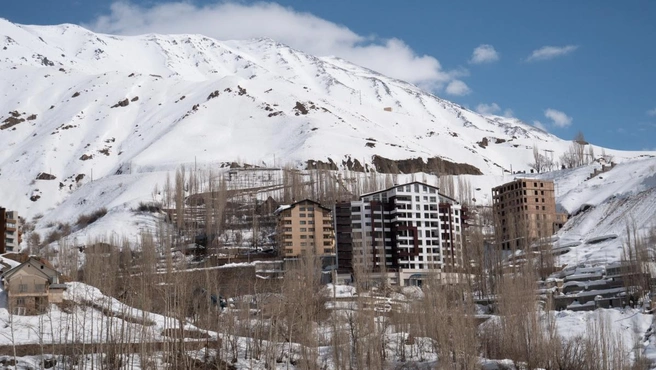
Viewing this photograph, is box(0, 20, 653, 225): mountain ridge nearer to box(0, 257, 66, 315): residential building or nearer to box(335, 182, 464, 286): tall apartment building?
box(335, 182, 464, 286): tall apartment building

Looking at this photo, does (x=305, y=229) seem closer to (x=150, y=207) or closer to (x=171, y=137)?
(x=150, y=207)

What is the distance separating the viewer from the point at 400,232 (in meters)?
64.6

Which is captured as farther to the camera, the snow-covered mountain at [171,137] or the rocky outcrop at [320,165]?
the snow-covered mountain at [171,137]

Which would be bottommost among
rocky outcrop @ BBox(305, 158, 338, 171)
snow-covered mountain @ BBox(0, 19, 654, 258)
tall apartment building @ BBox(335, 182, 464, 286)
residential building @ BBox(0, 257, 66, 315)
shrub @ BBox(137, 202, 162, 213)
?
residential building @ BBox(0, 257, 66, 315)

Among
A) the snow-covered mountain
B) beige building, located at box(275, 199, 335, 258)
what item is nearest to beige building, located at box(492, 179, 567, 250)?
beige building, located at box(275, 199, 335, 258)

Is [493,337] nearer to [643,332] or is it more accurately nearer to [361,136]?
[643,332]

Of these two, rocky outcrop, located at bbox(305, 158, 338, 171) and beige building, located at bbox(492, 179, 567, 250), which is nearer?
beige building, located at bbox(492, 179, 567, 250)

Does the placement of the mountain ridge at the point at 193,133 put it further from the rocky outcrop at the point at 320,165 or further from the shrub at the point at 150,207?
the shrub at the point at 150,207

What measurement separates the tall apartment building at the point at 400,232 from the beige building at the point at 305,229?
262 centimetres

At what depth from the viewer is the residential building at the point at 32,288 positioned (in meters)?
34.9

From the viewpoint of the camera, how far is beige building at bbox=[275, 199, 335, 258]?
66.3 meters

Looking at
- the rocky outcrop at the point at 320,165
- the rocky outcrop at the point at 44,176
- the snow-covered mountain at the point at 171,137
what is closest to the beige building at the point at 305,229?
the rocky outcrop at the point at 320,165

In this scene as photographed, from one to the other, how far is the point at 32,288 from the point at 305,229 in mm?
34371

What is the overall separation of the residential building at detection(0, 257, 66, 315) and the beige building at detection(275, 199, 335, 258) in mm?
30164
